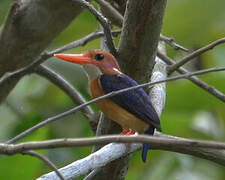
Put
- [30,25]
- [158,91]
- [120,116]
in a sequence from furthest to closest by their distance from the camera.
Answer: [30,25], [158,91], [120,116]

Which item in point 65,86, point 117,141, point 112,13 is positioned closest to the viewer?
point 117,141

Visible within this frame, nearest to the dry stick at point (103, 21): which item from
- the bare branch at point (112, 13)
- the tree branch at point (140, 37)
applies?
the tree branch at point (140, 37)

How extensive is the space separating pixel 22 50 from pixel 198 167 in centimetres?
159

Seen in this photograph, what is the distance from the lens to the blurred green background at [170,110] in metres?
3.87

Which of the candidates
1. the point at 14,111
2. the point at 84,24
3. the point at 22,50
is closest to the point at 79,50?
the point at 84,24

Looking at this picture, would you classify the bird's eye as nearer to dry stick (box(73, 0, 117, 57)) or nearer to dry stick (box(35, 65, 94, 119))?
dry stick (box(73, 0, 117, 57))

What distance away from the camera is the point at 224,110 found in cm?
407

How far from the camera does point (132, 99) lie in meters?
3.01

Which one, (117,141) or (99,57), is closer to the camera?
(117,141)

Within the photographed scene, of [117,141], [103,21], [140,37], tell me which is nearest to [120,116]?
[140,37]

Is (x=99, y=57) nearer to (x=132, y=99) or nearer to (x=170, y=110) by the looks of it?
(x=132, y=99)

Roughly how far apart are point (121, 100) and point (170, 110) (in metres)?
1.16

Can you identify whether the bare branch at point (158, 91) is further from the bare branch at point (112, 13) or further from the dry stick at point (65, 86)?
the dry stick at point (65, 86)

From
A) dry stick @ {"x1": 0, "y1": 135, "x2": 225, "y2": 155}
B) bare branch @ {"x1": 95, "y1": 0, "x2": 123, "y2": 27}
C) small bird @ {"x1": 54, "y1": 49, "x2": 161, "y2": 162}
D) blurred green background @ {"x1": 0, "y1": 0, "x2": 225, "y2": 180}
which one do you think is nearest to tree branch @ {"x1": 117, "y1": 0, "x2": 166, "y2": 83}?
small bird @ {"x1": 54, "y1": 49, "x2": 161, "y2": 162}
